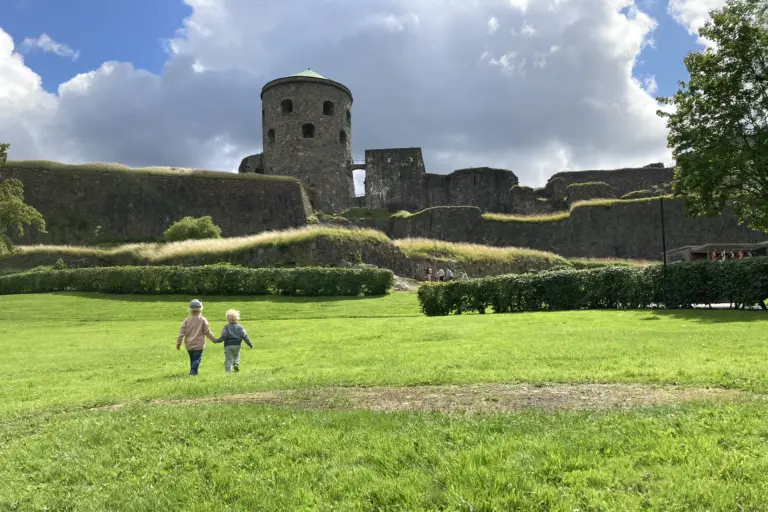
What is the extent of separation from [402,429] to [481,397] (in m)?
1.56

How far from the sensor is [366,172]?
49781 millimetres

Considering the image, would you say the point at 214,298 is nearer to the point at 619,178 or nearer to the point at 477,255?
the point at 477,255

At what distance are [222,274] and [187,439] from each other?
19725mm

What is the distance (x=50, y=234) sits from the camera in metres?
35.3

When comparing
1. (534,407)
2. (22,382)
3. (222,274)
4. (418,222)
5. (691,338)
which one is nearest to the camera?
(534,407)

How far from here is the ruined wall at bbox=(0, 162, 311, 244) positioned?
36.5 meters

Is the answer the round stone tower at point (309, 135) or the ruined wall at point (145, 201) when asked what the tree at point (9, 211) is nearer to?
the ruined wall at point (145, 201)

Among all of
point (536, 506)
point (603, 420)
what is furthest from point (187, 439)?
point (603, 420)

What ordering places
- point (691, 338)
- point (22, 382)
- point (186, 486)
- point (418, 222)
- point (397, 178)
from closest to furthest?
point (186, 486) → point (22, 382) → point (691, 338) → point (418, 222) → point (397, 178)

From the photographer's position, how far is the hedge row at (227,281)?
23.8 meters

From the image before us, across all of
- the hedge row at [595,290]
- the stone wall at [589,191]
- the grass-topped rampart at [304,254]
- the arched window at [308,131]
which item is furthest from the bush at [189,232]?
the stone wall at [589,191]

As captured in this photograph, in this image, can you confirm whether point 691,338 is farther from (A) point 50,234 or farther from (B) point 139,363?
(A) point 50,234

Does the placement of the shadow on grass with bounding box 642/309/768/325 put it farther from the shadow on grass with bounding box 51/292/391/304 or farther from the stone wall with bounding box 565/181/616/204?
the stone wall with bounding box 565/181/616/204

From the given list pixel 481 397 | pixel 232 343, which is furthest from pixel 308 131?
pixel 481 397
